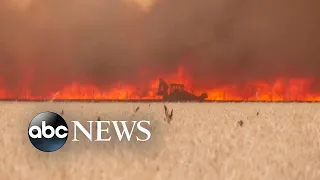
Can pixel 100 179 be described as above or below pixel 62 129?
below

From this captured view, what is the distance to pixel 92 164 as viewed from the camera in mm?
3238

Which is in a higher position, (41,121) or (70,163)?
(41,121)

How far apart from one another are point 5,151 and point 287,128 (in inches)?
141

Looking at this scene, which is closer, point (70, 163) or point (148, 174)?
point (148, 174)

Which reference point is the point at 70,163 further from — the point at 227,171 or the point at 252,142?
the point at 252,142

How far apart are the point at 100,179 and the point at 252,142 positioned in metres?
2.04

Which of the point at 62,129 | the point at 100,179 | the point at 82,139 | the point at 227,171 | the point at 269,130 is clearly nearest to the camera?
the point at 100,179

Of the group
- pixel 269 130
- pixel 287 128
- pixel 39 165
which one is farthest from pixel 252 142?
pixel 39 165

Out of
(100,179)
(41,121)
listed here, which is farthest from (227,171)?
(41,121)

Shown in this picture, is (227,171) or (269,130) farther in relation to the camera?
(269,130)

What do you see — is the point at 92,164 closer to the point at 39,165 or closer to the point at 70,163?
the point at 70,163

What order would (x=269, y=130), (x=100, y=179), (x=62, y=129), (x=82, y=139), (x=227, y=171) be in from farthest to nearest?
(x=269, y=130)
(x=82, y=139)
(x=62, y=129)
(x=227, y=171)
(x=100, y=179)

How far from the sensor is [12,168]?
3051 millimetres

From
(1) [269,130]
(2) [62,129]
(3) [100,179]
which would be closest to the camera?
(3) [100,179]
